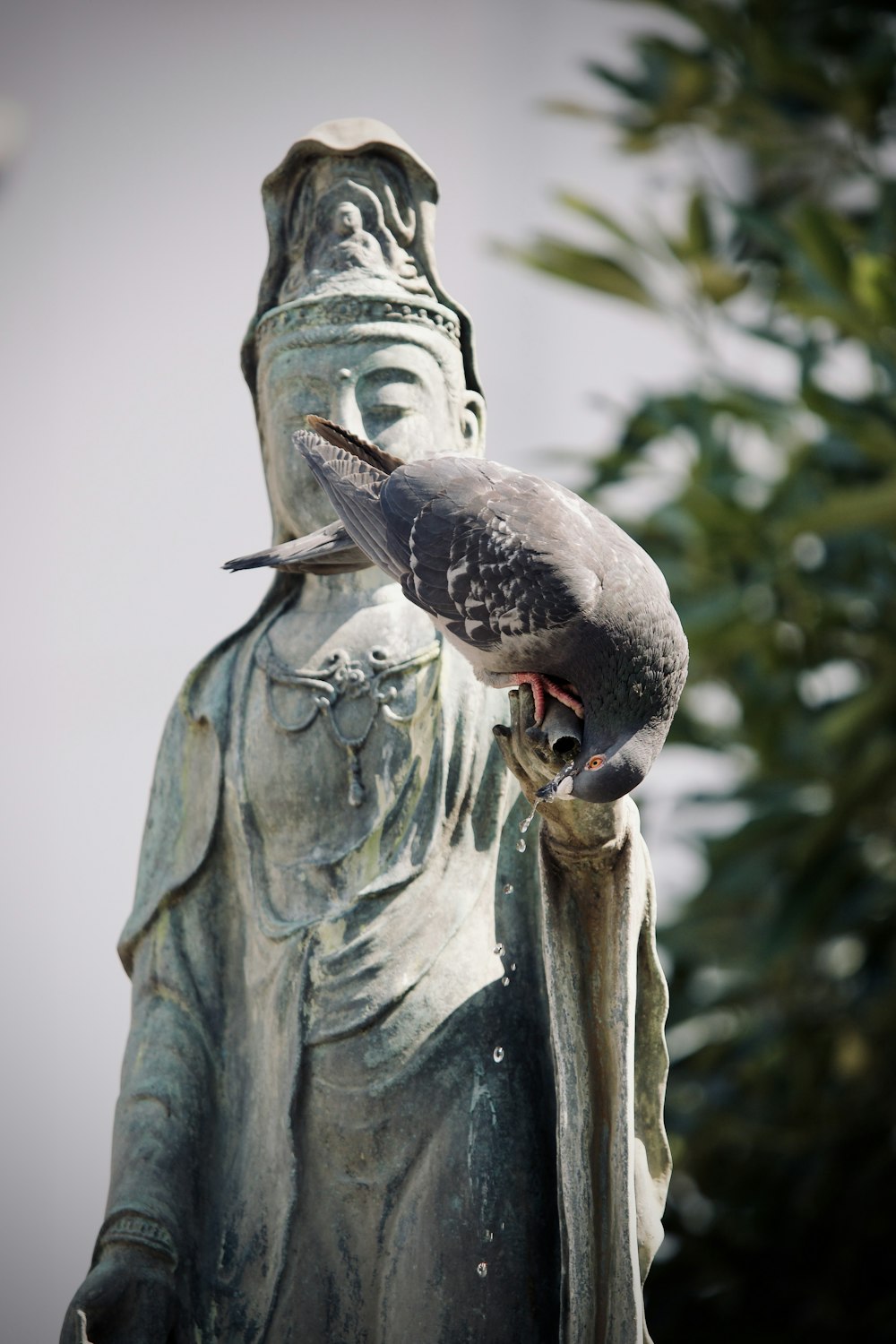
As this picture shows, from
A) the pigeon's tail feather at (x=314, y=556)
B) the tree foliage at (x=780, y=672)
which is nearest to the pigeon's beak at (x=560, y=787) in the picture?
the pigeon's tail feather at (x=314, y=556)

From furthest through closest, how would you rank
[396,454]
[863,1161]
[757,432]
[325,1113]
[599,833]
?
[757,432] → [863,1161] → [396,454] → [325,1113] → [599,833]

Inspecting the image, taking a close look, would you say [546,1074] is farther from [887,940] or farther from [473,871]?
[887,940]

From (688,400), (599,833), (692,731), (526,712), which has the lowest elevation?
(599,833)

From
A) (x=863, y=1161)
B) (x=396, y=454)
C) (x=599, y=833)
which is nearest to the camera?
(x=599, y=833)

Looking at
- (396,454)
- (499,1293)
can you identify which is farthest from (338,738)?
(499,1293)

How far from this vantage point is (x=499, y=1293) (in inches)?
107

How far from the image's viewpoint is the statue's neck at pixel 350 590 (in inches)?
127

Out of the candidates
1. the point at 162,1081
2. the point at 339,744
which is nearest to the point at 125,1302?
the point at 162,1081

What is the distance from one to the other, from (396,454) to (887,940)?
18.5ft

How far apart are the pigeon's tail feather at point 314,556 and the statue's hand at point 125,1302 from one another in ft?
3.74

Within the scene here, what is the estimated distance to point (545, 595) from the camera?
2.65 m

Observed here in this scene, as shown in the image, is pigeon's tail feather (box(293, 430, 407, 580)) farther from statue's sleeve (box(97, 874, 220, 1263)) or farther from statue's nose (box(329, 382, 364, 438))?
statue's sleeve (box(97, 874, 220, 1263))

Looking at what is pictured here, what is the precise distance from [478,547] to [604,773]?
44cm

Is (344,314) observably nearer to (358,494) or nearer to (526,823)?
(358,494)
